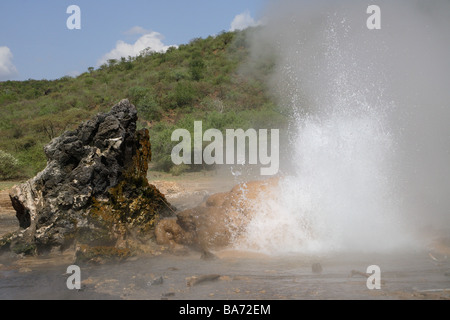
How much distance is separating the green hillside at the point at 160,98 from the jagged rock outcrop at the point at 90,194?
770 cm

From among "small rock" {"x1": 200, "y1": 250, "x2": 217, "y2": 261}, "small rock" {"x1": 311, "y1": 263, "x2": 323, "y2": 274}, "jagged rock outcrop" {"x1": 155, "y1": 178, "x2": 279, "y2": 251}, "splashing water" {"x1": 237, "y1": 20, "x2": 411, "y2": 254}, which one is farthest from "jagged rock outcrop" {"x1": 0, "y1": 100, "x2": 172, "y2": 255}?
"small rock" {"x1": 311, "y1": 263, "x2": 323, "y2": 274}

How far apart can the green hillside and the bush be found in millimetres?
43

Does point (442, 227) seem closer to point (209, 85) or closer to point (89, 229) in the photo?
point (89, 229)

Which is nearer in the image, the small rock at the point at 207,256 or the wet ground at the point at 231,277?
the wet ground at the point at 231,277

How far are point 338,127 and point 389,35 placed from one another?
1.88 metres

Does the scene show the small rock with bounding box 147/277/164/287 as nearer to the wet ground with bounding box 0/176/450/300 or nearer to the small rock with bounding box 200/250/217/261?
the wet ground with bounding box 0/176/450/300

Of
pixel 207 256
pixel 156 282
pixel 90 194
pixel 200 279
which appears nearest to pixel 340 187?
pixel 207 256

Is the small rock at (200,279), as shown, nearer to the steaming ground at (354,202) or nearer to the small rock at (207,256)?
the steaming ground at (354,202)

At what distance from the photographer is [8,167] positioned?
1392 cm

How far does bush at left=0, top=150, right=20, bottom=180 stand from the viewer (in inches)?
543

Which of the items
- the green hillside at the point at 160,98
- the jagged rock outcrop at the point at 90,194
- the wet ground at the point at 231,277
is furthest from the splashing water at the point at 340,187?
the green hillside at the point at 160,98

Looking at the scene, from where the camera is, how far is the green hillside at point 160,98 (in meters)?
18.0

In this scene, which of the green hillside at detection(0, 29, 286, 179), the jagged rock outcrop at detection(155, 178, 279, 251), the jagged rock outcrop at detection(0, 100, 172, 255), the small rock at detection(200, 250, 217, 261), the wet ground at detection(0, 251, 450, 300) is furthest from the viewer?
the green hillside at detection(0, 29, 286, 179)
